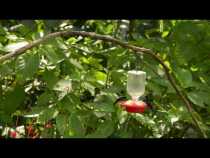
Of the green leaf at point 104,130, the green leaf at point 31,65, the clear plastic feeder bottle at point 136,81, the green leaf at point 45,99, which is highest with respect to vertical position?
the green leaf at point 31,65

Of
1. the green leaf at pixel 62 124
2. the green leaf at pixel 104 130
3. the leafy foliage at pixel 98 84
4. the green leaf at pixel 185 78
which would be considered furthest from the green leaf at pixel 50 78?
the green leaf at pixel 185 78

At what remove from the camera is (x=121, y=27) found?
284 centimetres

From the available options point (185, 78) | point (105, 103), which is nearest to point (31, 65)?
point (105, 103)

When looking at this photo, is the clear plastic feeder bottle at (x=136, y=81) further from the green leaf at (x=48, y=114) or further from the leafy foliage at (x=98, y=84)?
the green leaf at (x=48, y=114)

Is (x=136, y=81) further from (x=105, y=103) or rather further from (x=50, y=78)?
(x=50, y=78)

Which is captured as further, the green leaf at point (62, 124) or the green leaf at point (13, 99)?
the green leaf at point (13, 99)

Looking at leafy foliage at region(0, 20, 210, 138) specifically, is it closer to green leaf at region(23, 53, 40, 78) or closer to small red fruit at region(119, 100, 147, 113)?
green leaf at region(23, 53, 40, 78)

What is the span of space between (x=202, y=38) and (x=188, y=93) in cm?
34

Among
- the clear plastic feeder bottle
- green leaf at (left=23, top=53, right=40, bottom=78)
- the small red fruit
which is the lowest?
the small red fruit

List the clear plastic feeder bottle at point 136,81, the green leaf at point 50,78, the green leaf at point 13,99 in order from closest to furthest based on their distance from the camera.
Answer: the clear plastic feeder bottle at point 136,81
the green leaf at point 50,78
the green leaf at point 13,99

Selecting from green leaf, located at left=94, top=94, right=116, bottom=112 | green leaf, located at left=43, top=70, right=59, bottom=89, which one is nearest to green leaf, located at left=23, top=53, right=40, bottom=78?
green leaf, located at left=43, top=70, right=59, bottom=89

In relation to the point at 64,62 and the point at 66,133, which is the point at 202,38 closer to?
the point at 64,62
